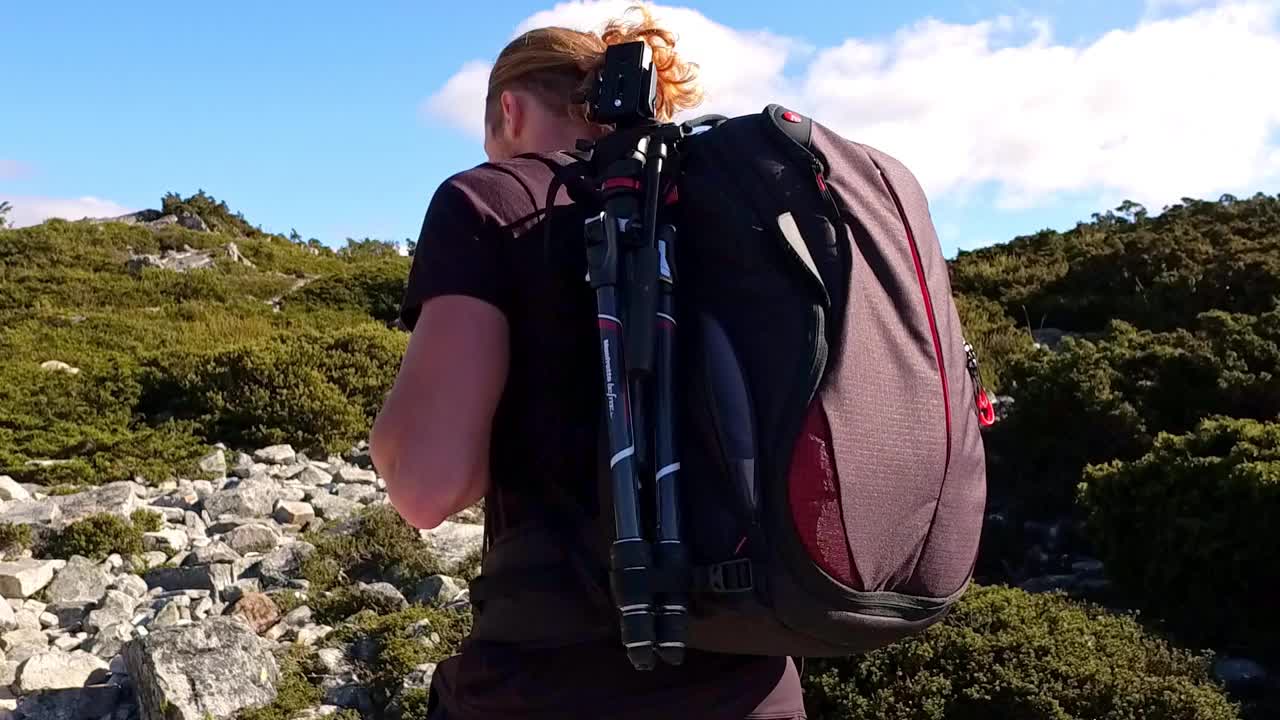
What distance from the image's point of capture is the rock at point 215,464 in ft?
26.7

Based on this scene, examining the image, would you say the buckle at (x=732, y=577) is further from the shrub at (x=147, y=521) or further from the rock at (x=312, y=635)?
the shrub at (x=147, y=521)

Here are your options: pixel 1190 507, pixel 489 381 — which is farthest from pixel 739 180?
pixel 1190 507

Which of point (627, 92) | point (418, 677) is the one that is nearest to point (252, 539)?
point (418, 677)

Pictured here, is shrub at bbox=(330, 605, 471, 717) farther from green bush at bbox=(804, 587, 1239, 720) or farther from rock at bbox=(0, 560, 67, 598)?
rock at bbox=(0, 560, 67, 598)

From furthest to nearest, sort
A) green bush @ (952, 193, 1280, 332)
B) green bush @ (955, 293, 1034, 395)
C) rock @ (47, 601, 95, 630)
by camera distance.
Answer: green bush @ (952, 193, 1280, 332)
green bush @ (955, 293, 1034, 395)
rock @ (47, 601, 95, 630)

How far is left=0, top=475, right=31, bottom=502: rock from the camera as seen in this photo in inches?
294

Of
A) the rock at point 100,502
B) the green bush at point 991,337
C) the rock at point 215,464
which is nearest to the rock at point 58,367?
the rock at point 215,464

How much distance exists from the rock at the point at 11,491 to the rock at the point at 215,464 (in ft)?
3.45

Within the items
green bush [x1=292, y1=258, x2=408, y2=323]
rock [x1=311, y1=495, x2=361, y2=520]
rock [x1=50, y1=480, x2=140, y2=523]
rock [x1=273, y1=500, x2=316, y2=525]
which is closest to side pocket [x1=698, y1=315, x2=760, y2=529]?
rock [x1=311, y1=495, x2=361, y2=520]

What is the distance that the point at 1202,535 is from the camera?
484 centimetres

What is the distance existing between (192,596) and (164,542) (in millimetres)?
1043

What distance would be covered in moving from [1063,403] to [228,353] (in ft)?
20.1

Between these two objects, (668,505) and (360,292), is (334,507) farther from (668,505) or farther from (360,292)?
(360,292)

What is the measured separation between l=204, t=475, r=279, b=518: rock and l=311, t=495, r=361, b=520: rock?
0.84 ft
